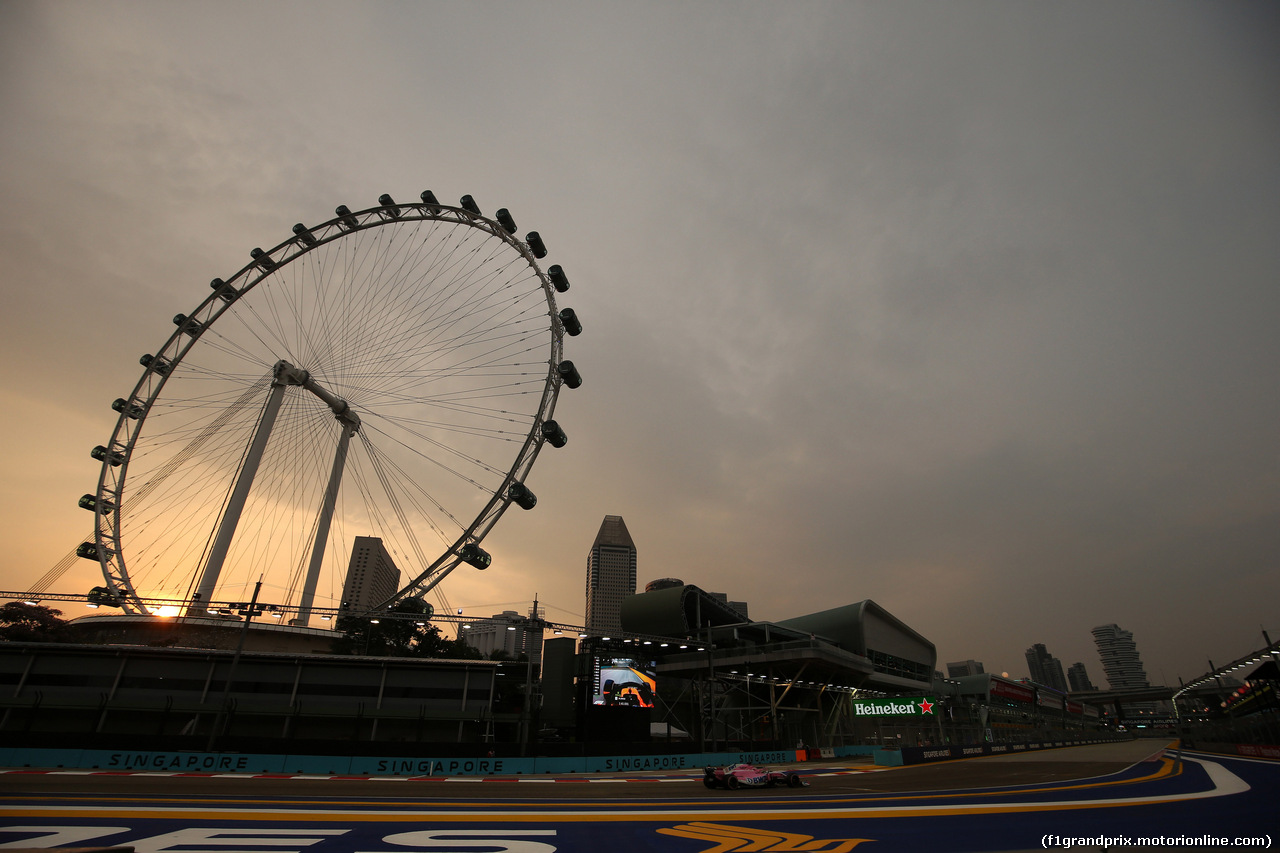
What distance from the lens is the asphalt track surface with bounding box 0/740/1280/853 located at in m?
9.59

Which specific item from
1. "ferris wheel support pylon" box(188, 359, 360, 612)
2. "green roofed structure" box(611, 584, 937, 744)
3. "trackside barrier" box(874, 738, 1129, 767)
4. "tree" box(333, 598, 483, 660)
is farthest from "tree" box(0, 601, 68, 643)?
"trackside barrier" box(874, 738, 1129, 767)

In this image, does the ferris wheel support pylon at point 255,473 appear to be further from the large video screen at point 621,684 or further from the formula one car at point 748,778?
the formula one car at point 748,778

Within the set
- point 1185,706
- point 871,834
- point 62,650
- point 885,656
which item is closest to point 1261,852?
point 871,834

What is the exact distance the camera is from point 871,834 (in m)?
10.6

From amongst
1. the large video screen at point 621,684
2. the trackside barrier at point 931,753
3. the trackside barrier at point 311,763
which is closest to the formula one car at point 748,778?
the trackside barrier at point 311,763

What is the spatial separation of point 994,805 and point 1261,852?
7229 millimetres

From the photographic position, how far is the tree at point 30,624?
224 feet

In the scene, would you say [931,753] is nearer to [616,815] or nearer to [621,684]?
[621,684]

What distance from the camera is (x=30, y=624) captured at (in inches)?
2854

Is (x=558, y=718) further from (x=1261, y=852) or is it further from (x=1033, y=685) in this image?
(x=1033, y=685)

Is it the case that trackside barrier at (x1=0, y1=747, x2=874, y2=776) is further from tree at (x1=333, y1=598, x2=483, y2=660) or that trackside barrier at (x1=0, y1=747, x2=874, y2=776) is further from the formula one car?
tree at (x1=333, y1=598, x2=483, y2=660)

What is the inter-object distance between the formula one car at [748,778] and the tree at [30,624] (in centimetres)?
8229

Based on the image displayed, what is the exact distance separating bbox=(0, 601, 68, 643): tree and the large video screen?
68460 millimetres

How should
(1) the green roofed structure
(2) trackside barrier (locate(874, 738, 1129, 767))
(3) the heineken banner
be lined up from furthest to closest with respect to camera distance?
(1) the green roofed structure → (3) the heineken banner → (2) trackside barrier (locate(874, 738, 1129, 767))
